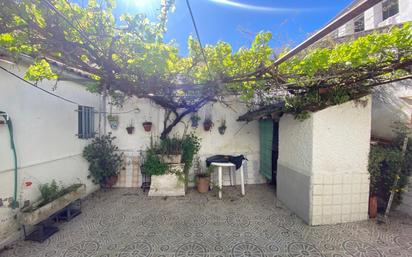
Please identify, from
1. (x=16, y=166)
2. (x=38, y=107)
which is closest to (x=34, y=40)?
(x=38, y=107)

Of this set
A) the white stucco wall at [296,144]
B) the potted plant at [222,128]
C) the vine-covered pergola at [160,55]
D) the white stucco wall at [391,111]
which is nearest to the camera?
the vine-covered pergola at [160,55]

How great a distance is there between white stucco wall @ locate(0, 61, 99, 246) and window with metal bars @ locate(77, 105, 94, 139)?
7.7 inches

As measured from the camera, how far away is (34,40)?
2150 millimetres

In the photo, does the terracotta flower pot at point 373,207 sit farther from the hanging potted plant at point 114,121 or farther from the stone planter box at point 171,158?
the hanging potted plant at point 114,121

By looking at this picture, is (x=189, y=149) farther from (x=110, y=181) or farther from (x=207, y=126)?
(x=110, y=181)

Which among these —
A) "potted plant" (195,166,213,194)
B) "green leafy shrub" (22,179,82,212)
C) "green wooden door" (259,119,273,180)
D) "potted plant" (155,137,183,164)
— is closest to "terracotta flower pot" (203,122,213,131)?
"potted plant" (155,137,183,164)

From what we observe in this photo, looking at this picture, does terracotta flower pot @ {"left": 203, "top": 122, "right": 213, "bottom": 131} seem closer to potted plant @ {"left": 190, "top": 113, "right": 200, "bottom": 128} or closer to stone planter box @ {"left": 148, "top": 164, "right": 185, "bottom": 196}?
potted plant @ {"left": 190, "top": 113, "right": 200, "bottom": 128}

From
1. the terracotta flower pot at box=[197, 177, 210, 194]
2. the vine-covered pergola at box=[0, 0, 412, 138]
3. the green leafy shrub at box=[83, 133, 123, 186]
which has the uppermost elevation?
the vine-covered pergola at box=[0, 0, 412, 138]

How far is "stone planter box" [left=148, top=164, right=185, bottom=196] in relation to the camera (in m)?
5.44

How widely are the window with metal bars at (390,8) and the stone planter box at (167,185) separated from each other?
33.9ft

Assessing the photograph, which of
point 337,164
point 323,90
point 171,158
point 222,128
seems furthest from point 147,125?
point 337,164

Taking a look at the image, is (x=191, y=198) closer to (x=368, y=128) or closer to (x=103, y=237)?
(x=103, y=237)

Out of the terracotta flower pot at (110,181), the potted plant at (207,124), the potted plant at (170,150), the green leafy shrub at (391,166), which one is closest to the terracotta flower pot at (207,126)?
the potted plant at (207,124)

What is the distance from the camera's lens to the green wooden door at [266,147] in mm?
5895
